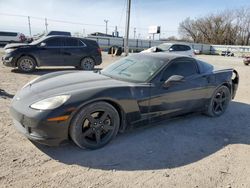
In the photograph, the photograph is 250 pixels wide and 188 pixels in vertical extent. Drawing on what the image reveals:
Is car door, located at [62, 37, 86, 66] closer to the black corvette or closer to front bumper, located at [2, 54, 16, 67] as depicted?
front bumper, located at [2, 54, 16, 67]

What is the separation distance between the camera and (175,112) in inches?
178

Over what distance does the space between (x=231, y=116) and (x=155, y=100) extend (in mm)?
2360

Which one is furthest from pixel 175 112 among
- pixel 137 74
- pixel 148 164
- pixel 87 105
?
pixel 87 105

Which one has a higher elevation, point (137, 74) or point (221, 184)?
point (137, 74)

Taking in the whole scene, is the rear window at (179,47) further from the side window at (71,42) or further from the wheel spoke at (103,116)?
the wheel spoke at (103,116)

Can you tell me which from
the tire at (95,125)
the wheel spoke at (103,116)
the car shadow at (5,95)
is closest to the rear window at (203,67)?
the tire at (95,125)

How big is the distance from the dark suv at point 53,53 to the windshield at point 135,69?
20.4 feet

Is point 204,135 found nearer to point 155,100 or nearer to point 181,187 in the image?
point 155,100

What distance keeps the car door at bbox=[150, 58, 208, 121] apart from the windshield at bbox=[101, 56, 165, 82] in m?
0.19

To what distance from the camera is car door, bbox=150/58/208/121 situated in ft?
13.7

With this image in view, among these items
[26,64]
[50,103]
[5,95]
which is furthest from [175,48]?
[50,103]

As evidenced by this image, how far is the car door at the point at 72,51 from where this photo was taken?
35.0ft

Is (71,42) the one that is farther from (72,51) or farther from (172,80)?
(172,80)

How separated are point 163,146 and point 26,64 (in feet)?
25.7
